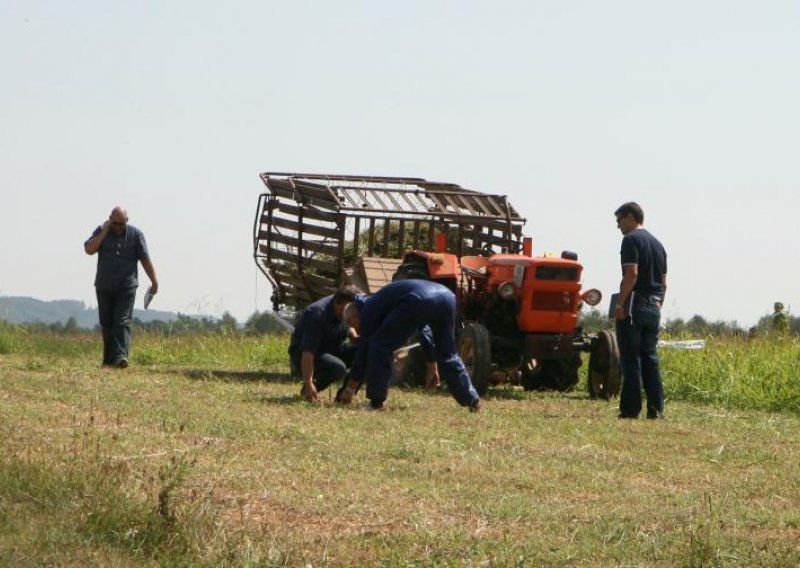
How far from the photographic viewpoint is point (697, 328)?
84.5 feet

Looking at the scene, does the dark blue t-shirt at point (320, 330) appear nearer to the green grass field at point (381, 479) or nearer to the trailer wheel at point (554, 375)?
the green grass field at point (381, 479)

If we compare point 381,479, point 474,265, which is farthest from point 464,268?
point 381,479

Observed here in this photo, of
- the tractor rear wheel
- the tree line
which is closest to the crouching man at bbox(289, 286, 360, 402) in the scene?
the tractor rear wheel

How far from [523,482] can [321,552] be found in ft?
8.33

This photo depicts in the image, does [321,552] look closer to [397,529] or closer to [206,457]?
[397,529]

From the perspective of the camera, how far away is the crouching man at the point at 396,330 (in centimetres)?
1423

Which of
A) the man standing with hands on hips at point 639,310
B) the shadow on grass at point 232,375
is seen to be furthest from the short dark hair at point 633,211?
the shadow on grass at point 232,375

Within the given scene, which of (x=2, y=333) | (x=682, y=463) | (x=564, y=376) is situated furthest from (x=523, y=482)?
(x=2, y=333)

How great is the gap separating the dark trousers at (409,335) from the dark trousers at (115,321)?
5.42m

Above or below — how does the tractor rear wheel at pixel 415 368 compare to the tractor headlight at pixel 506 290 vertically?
below

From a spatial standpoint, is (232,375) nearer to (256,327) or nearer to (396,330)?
(396,330)

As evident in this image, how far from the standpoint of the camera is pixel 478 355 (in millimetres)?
16531

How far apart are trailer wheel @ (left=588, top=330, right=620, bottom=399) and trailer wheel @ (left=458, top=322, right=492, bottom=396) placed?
4.12 ft

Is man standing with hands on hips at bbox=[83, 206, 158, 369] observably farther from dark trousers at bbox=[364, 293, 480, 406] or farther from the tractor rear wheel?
dark trousers at bbox=[364, 293, 480, 406]
